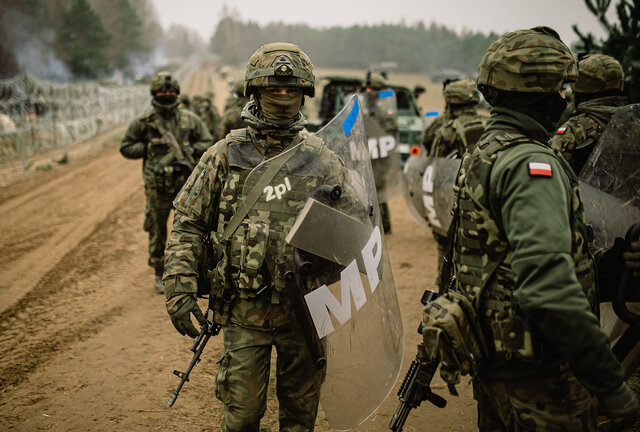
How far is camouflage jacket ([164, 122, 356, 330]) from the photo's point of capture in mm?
2352

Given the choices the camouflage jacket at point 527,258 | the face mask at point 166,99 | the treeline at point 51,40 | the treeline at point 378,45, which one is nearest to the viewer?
the camouflage jacket at point 527,258

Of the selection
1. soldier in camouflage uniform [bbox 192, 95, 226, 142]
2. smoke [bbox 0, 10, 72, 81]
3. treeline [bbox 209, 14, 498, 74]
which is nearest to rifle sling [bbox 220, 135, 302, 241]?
soldier in camouflage uniform [bbox 192, 95, 226, 142]

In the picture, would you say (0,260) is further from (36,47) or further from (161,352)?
(36,47)

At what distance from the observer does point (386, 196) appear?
6816mm

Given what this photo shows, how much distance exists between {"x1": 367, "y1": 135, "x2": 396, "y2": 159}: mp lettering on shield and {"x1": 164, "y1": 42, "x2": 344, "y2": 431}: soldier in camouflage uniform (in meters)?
4.22

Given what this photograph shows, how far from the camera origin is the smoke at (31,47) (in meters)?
38.4

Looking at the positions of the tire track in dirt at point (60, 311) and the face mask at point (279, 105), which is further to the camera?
the tire track in dirt at point (60, 311)

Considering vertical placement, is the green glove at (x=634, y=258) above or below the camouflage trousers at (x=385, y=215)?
above

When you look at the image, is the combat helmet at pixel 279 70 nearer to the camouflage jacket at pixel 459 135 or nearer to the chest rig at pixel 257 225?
the chest rig at pixel 257 225

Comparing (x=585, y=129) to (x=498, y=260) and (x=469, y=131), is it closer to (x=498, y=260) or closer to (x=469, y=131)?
(x=469, y=131)

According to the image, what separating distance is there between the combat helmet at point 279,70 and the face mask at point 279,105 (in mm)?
55

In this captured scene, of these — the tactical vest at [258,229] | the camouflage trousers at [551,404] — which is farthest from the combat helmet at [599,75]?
the camouflage trousers at [551,404]

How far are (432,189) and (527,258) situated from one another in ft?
10.3

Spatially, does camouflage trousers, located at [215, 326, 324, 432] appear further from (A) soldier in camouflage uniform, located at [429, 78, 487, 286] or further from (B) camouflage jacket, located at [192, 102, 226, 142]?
(B) camouflage jacket, located at [192, 102, 226, 142]
